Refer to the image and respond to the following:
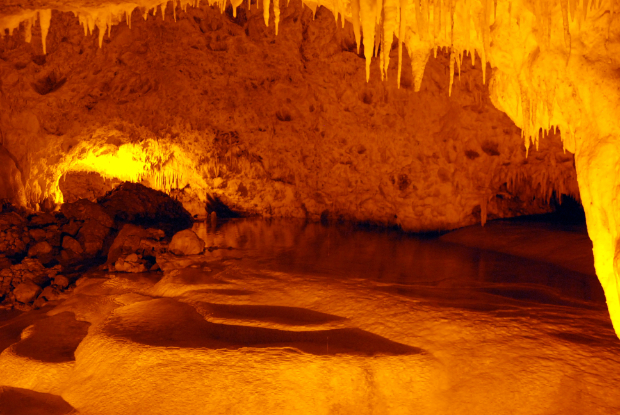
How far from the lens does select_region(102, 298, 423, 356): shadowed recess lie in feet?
14.0

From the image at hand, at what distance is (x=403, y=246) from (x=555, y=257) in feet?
10.7

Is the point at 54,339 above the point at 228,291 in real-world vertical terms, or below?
below

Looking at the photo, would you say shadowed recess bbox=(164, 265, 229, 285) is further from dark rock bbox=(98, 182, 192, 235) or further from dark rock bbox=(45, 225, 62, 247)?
dark rock bbox=(98, 182, 192, 235)

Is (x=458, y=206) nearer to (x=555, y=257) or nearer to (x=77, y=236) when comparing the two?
(x=555, y=257)

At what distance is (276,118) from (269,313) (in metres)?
10.4

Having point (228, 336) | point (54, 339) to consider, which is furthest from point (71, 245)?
point (228, 336)

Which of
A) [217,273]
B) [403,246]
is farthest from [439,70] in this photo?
[217,273]

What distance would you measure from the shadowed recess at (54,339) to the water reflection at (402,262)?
3311 mm

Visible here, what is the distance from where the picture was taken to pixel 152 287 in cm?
720

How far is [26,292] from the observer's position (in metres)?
7.64

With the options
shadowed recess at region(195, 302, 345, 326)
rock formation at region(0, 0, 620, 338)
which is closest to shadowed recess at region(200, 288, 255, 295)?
shadowed recess at region(195, 302, 345, 326)

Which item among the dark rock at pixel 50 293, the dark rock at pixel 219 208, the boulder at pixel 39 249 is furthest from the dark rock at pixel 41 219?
the dark rock at pixel 219 208

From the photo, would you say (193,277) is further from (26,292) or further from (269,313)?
(26,292)

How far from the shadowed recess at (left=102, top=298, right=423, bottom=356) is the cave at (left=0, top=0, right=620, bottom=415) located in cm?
3
